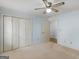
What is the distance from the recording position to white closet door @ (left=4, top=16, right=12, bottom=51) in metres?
4.37

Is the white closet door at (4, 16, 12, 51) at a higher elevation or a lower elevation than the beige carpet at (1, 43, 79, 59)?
higher

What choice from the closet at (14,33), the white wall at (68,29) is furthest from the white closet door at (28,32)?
the white wall at (68,29)

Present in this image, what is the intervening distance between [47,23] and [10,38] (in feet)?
11.5

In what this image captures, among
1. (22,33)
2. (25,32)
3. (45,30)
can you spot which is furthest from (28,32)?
(45,30)

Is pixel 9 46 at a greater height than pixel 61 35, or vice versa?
pixel 61 35

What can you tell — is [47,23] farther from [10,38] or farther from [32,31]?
[10,38]

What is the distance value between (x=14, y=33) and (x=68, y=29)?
3.29 m

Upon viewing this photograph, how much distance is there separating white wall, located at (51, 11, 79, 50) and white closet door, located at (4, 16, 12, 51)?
334cm

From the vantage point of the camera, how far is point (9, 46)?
4535 mm

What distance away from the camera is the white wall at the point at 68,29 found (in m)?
4.86

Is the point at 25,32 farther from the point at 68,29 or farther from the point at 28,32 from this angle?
the point at 68,29

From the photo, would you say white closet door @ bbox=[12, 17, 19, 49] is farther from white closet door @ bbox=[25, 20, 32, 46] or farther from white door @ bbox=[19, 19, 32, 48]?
white closet door @ bbox=[25, 20, 32, 46]

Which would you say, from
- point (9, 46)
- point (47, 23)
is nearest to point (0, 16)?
point (9, 46)

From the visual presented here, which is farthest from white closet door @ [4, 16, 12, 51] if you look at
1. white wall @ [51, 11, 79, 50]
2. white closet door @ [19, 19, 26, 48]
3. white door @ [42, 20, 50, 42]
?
white wall @ [51, 11, 79, 50]
